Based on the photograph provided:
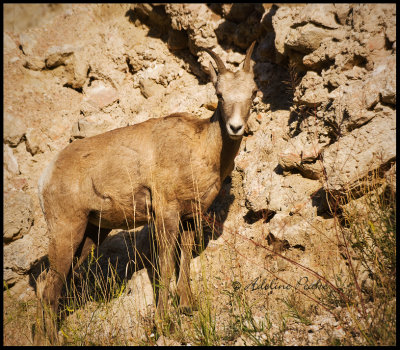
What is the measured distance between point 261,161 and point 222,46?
10.4ft

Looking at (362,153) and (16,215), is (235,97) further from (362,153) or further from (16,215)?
(16,215)

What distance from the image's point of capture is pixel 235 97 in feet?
14.7

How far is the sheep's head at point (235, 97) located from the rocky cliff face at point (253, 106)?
2.01 feet

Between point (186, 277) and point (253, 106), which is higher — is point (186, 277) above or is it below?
below

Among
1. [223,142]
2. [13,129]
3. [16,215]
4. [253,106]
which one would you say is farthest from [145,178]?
[13,129]

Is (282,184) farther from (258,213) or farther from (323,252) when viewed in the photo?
(323,252)

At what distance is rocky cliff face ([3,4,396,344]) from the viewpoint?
4.75 metres

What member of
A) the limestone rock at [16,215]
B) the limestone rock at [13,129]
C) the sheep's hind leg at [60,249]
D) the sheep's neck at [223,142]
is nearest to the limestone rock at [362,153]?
the sheep's neck at [223,142]

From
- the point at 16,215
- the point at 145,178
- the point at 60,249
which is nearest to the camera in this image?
the point at 145,178

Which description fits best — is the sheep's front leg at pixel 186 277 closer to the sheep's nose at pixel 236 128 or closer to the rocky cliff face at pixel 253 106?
the rocky cliff face at pixel 253 106

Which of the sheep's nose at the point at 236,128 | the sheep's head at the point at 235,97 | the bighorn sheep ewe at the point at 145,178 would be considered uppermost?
the sheep's head at the point at 235,97

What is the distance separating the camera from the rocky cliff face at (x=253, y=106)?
475 centimetres

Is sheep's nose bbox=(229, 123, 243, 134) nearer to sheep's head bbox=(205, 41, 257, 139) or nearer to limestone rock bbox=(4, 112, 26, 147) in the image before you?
sheep's head bbox=(205, 41, 257, 139)

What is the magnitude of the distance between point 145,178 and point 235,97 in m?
1.76
